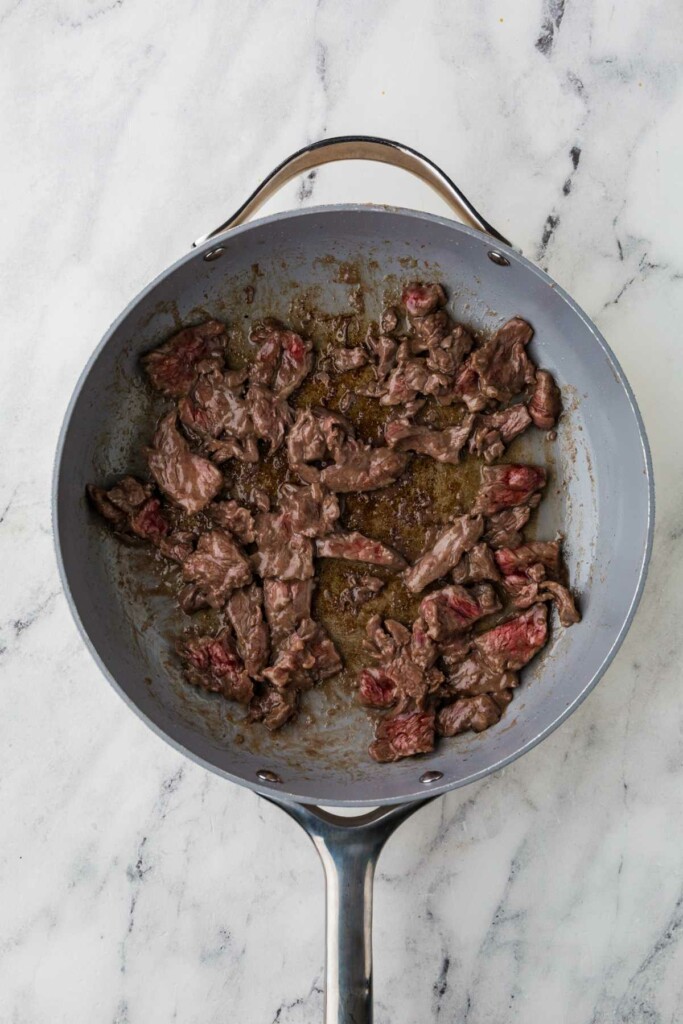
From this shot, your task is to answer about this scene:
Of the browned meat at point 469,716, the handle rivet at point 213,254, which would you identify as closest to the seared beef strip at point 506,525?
the browned meat at point 469,716

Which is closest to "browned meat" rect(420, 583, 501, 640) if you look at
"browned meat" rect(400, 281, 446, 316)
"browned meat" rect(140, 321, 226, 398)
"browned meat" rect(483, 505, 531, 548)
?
"browned meat" rect(483, 505, 531, 548)

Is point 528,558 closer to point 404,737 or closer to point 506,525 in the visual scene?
point 506,525

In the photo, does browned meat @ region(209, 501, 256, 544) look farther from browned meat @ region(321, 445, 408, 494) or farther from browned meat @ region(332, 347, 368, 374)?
browned meat @ region(332, 347, 368, 374)

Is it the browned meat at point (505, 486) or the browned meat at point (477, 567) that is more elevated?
the browned meat at point (505, 486)

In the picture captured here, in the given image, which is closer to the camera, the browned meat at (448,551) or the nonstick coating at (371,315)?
the nonstick coating at (371,315)

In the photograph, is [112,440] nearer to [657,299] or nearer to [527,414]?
[527,414]

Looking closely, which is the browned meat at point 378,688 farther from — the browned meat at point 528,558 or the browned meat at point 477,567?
the browned meat at point 528,558
